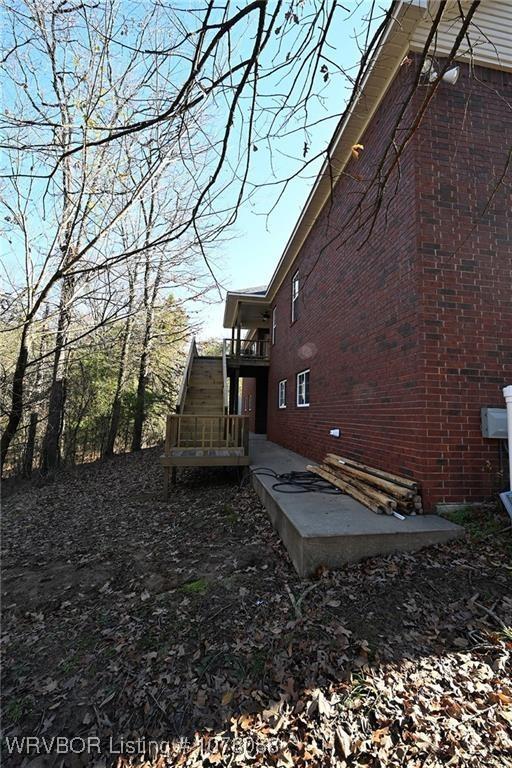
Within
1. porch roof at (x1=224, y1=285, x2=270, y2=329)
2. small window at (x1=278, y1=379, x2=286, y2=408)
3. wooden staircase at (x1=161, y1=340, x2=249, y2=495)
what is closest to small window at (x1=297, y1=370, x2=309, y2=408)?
small window at (x1=278, y1=379, x2=286, y2=408)

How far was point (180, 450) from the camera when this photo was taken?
702 centimetres

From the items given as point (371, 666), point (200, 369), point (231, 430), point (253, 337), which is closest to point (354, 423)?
point (231, 430)

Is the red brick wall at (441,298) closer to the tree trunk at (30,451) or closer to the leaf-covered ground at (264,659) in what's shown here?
the leaf-covered ground at (264,659)

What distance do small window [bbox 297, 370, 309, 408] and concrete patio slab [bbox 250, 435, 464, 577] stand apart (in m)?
4.95

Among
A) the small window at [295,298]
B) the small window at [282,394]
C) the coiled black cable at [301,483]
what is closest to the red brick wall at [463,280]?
the coiled black cable at [301,483]

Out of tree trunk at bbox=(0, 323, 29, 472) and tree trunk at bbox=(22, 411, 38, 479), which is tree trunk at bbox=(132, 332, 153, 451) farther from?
tree trunk at bbox=(0, 323, 29, 472)

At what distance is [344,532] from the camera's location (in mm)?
3252

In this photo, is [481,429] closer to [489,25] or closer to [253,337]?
[489,25]

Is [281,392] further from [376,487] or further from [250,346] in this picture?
[250,346]

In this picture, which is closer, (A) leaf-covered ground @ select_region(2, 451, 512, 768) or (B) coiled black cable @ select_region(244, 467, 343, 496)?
(A) leaf-covered ground @ select_region(2, 451, 512, 768)

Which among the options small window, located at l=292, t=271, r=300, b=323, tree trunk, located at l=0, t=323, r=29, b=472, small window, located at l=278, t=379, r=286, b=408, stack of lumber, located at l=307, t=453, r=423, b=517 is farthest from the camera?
small window, located at l=278, t=379, r=286, b=408

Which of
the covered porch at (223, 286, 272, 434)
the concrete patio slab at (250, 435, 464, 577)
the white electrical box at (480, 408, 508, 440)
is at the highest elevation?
the covered porch at (223, 286, 272, 434)

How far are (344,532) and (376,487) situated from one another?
4.92ft

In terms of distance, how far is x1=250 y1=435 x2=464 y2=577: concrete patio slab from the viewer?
318 cm
